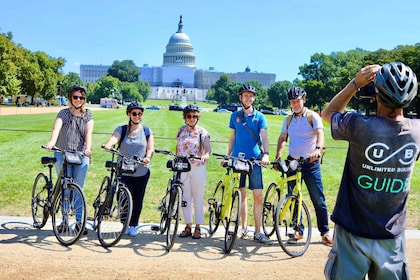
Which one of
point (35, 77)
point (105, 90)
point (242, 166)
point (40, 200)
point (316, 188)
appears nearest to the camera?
point (242, 166)

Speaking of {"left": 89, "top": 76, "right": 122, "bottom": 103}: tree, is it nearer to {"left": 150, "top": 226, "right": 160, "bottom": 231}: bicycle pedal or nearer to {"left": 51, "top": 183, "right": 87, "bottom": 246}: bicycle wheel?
{"left": 150, "top": 226, "right": 160, "bottom": 231}: bicycle pedal

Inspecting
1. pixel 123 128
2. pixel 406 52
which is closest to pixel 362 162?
pixel 123 128

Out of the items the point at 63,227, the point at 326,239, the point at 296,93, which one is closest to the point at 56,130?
the point at 63,227

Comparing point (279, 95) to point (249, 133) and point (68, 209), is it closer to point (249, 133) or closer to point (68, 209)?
point (249, 133)

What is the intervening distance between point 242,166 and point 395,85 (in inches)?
140

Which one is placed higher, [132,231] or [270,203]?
[270,203]

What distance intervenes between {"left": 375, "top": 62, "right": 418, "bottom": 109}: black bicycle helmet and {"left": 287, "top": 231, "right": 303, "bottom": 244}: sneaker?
12.3 ft

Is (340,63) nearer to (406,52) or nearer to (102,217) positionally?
(406,52)

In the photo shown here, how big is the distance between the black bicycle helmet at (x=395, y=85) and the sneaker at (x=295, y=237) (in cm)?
375

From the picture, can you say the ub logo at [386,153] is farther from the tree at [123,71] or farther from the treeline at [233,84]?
the tree at [123,71]

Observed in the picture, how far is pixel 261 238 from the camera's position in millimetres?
6418

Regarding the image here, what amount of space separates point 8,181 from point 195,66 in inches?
7442

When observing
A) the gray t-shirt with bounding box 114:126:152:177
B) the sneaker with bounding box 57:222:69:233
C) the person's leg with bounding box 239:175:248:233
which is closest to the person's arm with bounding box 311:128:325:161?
the person's leg with bounding box 239:175:248:233

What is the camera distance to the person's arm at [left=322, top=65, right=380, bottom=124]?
2.85 metres
